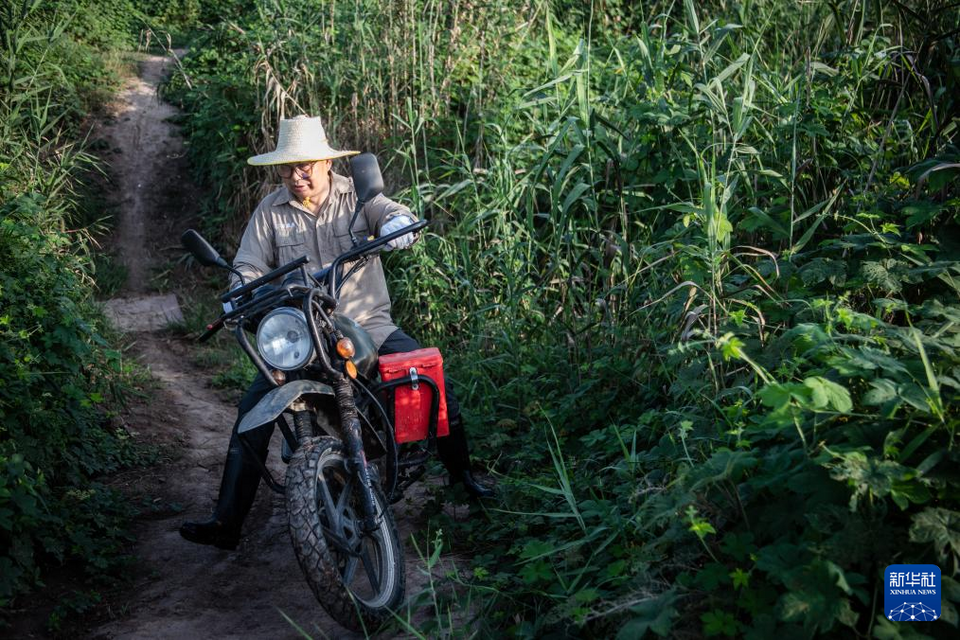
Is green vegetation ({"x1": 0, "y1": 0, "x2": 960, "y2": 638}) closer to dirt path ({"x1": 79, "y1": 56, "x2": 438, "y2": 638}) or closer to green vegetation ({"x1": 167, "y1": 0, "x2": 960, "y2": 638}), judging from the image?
green vegetation ({"x1": 167, "y1": 0, "x2": 960, "y2": 638})

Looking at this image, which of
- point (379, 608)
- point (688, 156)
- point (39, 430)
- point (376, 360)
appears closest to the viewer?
point (379, 608)

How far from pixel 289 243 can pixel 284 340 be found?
1036 millimetres

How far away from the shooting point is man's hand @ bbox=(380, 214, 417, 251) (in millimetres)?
3480

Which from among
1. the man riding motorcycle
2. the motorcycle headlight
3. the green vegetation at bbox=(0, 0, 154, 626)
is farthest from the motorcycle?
the green vegetation at bbox=(0, 0, 154, 626)

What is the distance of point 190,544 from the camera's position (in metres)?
3.93

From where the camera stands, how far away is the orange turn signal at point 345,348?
3.15 meters

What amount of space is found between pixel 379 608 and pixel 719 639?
1191 millimetres

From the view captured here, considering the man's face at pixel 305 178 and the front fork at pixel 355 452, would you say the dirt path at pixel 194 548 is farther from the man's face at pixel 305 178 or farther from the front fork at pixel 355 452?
the man's face at pixel 305 178

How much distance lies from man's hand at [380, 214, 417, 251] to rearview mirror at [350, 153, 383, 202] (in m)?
0.20

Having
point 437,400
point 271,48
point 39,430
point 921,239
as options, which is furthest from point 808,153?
point 271,48

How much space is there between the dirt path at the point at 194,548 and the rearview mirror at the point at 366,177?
1534 millimetres

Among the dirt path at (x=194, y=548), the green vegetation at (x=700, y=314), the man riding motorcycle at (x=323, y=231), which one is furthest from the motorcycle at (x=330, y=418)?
the man riding motorcycle at (x=323, y=231)

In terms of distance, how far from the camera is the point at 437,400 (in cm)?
359

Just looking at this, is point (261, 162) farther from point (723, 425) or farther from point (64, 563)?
point (723, 425)
